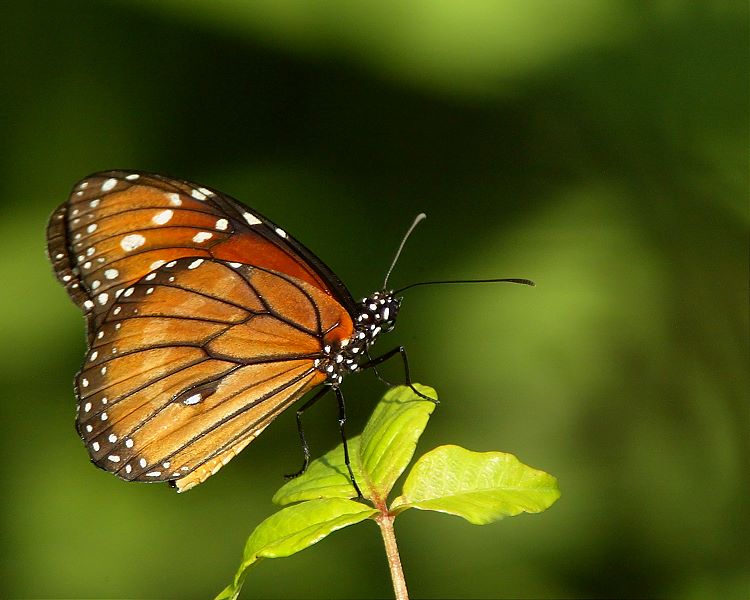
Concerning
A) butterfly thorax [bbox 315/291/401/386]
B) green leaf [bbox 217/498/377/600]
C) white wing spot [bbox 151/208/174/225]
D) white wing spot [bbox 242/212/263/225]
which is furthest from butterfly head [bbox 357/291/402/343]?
green leaf [bbox 217/498/377/600]

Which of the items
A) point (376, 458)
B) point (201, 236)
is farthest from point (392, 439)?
point (201, 236)

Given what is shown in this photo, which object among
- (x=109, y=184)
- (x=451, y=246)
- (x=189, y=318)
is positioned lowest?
(x=189, y=318)

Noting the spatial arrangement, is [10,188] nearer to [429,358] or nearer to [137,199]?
[137,199]

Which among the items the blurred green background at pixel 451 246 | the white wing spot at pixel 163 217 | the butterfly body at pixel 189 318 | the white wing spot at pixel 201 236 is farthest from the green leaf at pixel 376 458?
the blurred green background at pixel 451 246

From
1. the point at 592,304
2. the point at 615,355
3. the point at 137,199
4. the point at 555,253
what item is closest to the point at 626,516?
the point at 615,355

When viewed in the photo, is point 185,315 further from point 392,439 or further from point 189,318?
point 392,439

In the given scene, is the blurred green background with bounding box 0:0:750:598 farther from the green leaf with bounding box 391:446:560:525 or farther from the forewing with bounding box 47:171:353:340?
the green leaf with bounding box 391:446:560:525

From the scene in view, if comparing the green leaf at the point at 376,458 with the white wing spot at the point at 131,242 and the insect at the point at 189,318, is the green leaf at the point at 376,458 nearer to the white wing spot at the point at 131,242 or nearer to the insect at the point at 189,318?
the insect at the point at 189,318
